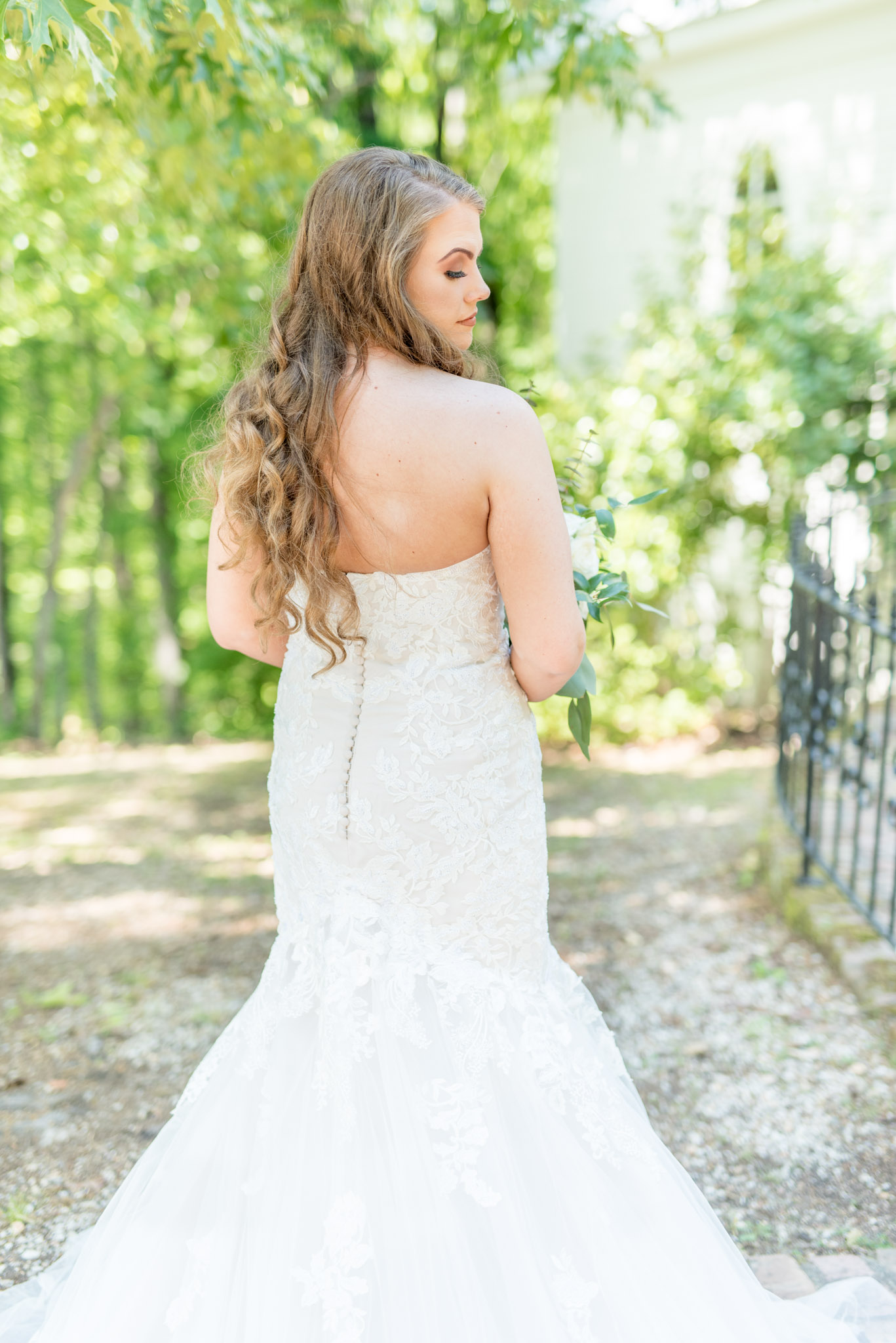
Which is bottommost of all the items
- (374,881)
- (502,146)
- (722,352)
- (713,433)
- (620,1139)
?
(620,1139)

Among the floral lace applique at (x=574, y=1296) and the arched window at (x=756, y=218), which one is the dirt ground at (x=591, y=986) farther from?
the arched window at (x=756, y=218)

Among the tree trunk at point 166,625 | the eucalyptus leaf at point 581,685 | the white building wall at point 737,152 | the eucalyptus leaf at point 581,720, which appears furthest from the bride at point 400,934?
the tree trunk at point 166,625

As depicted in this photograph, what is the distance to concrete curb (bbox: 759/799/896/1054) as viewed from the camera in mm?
3523

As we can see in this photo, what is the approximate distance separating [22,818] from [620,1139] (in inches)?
222

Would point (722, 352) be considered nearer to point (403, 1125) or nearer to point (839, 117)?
point (839, 117)

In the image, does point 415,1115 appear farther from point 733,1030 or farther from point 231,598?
point 733,1030

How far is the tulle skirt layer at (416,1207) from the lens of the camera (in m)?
1.70

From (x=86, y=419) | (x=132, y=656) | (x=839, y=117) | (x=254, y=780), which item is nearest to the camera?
(x=254, y=780)

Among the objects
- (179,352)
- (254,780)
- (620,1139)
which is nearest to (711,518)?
(254,780)

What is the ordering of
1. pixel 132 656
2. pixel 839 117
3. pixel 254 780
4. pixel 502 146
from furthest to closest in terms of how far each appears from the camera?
pixel 132 656
pixel 502 146
pixel 839 117
pixel 254 780

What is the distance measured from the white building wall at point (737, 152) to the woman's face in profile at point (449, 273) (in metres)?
7.10

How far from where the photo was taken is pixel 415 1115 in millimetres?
1775

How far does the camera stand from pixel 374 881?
1.85 m

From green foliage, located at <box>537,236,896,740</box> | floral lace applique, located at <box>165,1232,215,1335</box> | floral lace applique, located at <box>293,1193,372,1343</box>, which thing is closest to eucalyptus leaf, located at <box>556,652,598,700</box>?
floral lace applique, located at <box>293,1193,372,1343</box>
